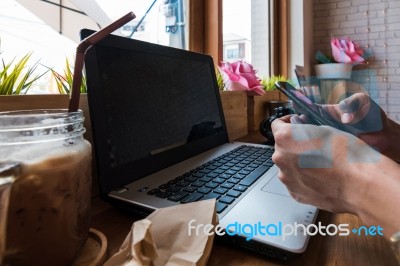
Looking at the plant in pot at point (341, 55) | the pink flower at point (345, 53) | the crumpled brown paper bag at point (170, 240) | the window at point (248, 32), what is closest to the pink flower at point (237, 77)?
the window at point (248, 32)

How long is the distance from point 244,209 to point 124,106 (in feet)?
0.91

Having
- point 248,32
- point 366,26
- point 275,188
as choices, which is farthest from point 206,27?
point 366,26

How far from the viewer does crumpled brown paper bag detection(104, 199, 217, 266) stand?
0.27 m

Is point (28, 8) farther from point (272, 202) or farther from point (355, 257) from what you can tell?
point (355, 257)

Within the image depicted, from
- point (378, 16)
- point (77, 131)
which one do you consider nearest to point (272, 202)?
point (77, 131)

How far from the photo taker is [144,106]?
0.56m

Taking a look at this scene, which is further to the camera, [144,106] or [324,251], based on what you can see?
[144,106]

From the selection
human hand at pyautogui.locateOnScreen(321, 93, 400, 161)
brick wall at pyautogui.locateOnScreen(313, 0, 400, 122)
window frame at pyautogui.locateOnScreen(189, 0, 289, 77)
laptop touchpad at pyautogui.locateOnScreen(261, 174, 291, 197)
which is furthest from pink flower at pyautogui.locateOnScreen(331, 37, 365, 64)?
laptop touchpad at pyautogui.locateOnScreen(261, 174, 291, 197)

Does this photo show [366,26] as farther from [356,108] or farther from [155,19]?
[356,108]

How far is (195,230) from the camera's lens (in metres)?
0.32

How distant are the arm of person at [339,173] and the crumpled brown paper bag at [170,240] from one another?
0.11 m

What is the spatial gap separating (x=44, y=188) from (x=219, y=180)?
11.5 inches

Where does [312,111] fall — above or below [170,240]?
above

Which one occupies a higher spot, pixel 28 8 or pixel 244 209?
pixel 28 8
